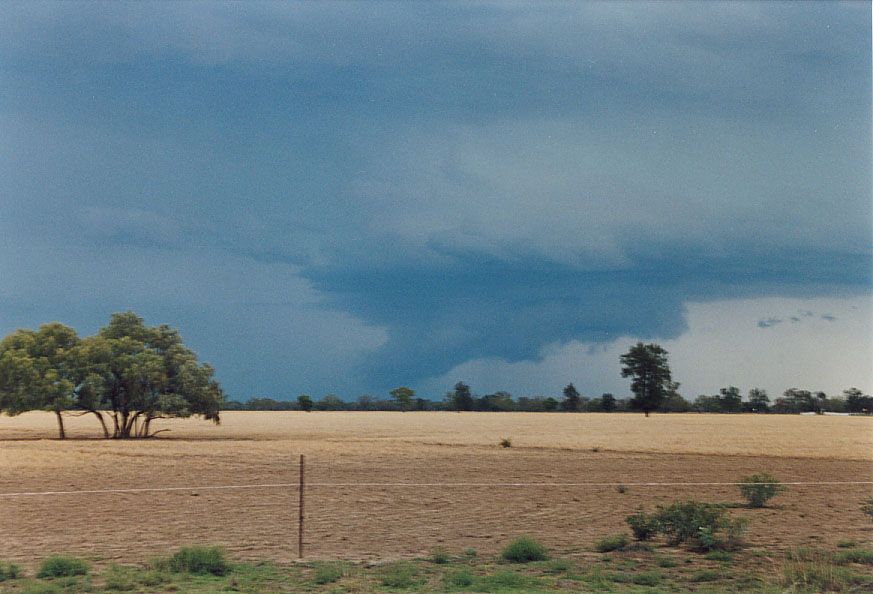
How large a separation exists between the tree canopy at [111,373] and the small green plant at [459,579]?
43627 mm

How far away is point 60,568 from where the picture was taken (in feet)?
37.7

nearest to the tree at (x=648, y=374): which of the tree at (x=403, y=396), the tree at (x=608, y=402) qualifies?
the tree at (x=608, y=402)

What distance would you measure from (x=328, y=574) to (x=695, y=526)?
22.0 ft

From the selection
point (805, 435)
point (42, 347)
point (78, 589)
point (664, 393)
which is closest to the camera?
point (78, 589)

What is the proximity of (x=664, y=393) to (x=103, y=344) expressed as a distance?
89.7 m

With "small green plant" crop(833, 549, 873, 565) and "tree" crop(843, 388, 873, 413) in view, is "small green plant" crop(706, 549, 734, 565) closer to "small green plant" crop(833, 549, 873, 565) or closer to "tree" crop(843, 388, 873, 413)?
"small green plant" crop(833, 549, 873, 565)

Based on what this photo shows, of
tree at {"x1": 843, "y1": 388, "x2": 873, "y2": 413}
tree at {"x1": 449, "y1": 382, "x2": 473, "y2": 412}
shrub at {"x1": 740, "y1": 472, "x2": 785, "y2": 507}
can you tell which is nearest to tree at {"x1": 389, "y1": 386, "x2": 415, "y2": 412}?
tree at {"x1": 449, "y1": 382, "x2": 473, "y2": 412}

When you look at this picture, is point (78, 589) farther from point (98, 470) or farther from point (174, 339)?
point (174, 339)

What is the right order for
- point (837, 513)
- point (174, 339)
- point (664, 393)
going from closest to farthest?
1. point (837, 513)
2. point (174, 339)
3. point (664, 393)

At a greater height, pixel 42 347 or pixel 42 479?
pixel 42 347

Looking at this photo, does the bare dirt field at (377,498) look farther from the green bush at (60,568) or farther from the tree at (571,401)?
the tree at (571,401)

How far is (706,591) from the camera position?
35.4 feet

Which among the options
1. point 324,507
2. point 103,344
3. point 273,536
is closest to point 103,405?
point 103,344

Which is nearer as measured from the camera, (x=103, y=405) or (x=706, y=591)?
(x=706, y=591)
